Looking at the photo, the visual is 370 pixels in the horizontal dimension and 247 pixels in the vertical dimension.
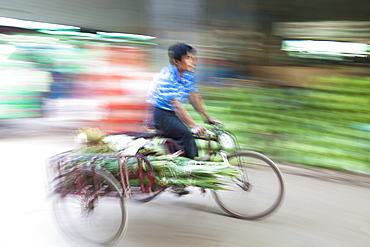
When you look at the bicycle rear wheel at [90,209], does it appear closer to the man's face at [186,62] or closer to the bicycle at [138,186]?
the bicycle at [138,186]

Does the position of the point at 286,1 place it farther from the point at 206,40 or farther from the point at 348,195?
the point at 348,195

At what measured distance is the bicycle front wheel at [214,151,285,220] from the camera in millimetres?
3680

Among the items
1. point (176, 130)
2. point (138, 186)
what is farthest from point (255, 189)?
point (138, 186)

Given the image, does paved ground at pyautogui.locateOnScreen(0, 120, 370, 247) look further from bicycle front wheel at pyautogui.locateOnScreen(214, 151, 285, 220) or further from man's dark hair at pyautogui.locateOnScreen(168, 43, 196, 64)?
man's dark hair at pyautogui.locateOnScreen(168, 43, 196, 64)

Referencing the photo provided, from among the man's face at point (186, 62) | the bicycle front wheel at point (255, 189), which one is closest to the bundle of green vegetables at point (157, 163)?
the bicycle front wheel at point (255, 189)

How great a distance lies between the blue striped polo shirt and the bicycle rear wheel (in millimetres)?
884

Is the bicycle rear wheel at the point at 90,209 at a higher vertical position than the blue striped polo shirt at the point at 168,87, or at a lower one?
lower

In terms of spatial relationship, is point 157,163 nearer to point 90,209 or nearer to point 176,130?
point 176,130

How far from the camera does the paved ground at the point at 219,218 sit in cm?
341

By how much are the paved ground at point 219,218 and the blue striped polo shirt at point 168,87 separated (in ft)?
3.75

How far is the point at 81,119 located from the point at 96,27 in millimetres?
2831

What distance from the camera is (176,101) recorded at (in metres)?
3.55

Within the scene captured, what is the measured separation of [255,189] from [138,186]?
1.13m

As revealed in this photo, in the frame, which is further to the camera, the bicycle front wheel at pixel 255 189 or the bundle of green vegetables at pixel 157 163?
the bicycle front wheel at pixel 255 189
